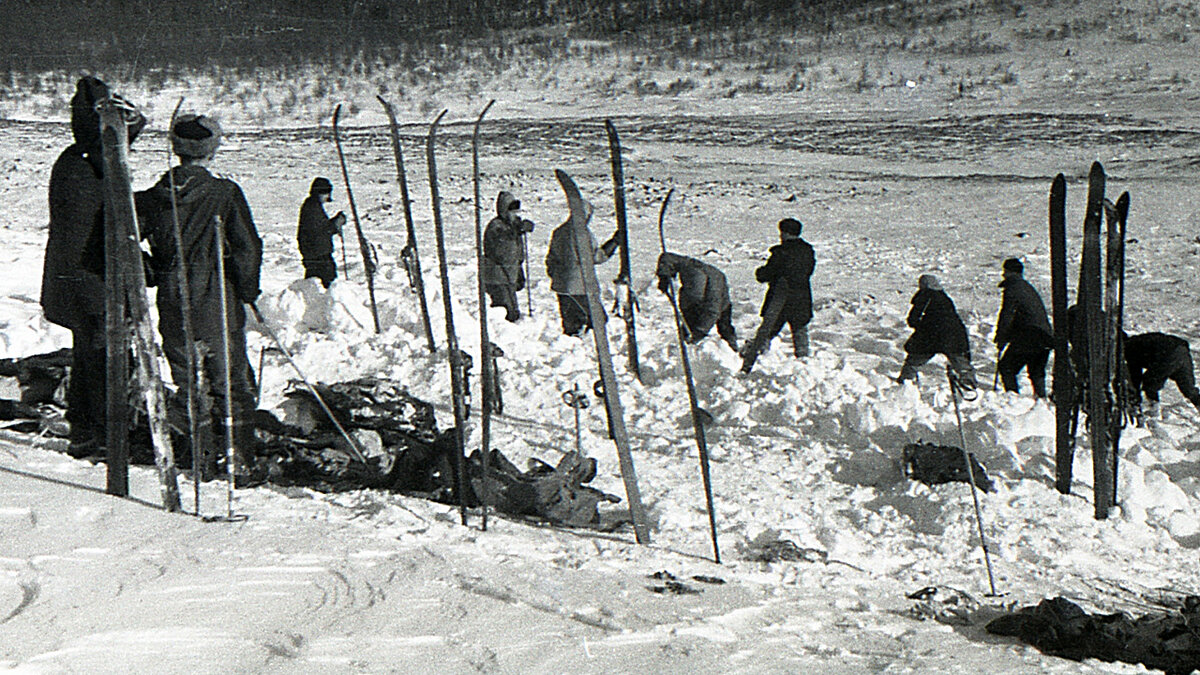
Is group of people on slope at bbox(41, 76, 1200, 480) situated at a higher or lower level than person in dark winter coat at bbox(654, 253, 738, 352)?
higher

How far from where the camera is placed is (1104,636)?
3047 millimetres

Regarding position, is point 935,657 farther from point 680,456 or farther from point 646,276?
point 646,276

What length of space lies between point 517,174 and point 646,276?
6.00 meters

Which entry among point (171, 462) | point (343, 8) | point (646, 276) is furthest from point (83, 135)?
point (343, 8)

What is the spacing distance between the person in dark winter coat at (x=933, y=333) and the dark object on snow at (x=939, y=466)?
61.5 inches

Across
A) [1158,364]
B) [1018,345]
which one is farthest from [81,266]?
[1158,364]

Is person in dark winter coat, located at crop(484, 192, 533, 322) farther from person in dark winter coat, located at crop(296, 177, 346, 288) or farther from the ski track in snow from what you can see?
person in dark winter coat, located at crop(296, 177, 346, 288)

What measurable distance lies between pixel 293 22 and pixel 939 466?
19794 millimetres

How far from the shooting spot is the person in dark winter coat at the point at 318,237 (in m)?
8.76

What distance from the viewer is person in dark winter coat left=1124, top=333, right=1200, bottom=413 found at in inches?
233

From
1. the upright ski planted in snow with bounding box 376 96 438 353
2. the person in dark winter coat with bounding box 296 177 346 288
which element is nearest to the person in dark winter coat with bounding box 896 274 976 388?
the upright ski planted in snow with bounding box 376 96 438 353

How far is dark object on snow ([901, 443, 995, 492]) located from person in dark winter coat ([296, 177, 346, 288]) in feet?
17.3

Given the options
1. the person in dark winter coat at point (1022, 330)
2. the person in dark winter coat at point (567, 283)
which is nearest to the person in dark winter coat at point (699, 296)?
the person in dark winter coat at point (567, 283)

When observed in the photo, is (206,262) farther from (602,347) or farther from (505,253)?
(505,253)
